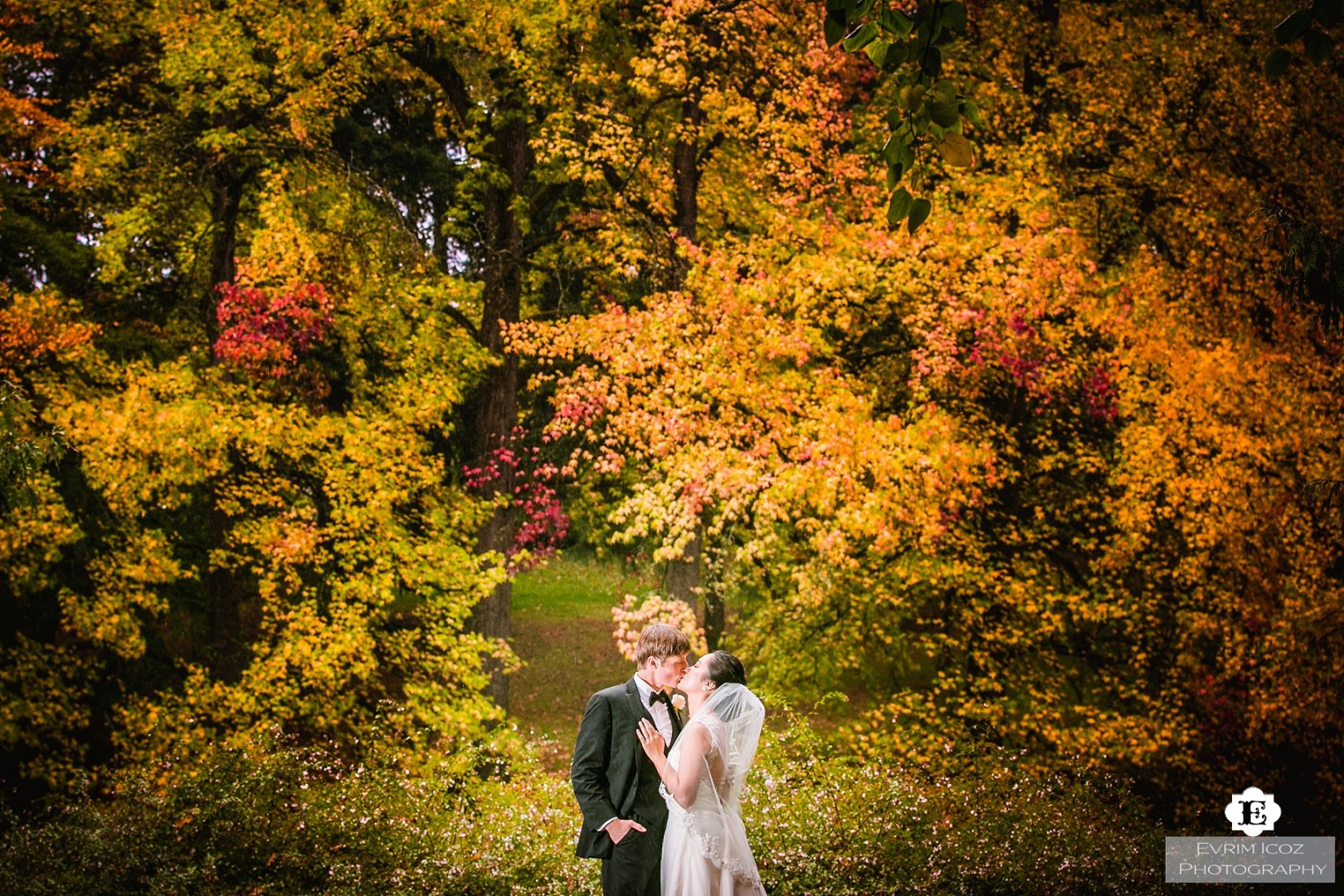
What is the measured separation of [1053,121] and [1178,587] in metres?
6.15

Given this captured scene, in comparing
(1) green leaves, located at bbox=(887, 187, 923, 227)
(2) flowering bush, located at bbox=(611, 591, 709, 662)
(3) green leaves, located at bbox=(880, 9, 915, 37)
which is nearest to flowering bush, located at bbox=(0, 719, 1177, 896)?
(2) flowering bush, located at bbox=(611, 591, 709, 662)

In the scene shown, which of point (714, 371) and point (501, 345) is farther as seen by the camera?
point (501, 345)

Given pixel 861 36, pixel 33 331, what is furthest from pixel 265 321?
pixel 861 36

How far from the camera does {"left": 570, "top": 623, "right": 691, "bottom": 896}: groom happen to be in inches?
196

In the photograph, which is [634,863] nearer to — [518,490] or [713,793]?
[713,793]

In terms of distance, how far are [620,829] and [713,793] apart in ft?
2.01

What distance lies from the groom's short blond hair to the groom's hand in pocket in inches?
29.8

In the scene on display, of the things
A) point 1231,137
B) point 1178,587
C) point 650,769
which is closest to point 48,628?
point 650,769

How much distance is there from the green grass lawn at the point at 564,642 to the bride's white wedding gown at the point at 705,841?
10369 millimetres

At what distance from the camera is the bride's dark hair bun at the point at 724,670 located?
5.38m

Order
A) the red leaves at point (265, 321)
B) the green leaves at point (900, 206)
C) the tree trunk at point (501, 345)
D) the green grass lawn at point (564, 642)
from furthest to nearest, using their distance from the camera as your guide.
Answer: the green grass lawn at point (564, 642) < the tree trunk at point (501, 345) < the red leaves at point (265, 321) < the green leaves at point (900, 206)

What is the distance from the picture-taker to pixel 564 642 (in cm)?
2220

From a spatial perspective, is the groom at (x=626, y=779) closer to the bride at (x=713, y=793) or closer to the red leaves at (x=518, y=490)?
the bride at (x=713, y=793)

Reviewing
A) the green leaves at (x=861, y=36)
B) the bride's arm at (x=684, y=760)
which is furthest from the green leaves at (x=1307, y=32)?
the bride's arm at (x=684, y=760)
